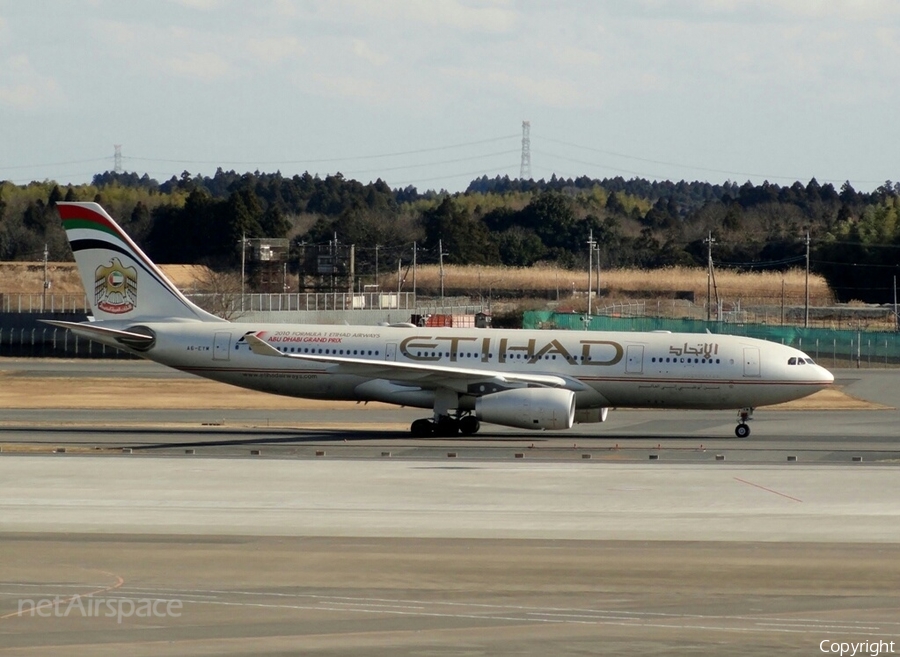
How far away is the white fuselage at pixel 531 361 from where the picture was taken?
119 feet

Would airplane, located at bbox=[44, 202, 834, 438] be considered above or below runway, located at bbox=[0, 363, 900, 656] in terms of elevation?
above

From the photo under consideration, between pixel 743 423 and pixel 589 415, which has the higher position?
pixel 589 415

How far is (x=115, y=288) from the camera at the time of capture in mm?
38438

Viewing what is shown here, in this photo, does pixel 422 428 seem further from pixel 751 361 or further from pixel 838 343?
pixel 838 343

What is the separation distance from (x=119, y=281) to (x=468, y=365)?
37.0 ft

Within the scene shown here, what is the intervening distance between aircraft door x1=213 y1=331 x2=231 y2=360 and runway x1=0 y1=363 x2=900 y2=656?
3039 millimetres

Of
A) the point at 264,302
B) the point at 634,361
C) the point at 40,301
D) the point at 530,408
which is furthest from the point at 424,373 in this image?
the point at 40,301

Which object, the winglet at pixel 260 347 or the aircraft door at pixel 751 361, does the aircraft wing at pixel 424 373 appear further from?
the aircraft door at pixel 751 361

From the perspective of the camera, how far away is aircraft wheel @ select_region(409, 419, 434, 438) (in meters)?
36.6

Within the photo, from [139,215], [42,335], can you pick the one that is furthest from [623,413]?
[139,215]

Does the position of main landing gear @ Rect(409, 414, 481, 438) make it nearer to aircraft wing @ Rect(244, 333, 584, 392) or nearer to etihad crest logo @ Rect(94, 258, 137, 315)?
aircraft wing @ Rect(244, 333, 584, 392)

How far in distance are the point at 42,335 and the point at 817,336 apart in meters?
46.0

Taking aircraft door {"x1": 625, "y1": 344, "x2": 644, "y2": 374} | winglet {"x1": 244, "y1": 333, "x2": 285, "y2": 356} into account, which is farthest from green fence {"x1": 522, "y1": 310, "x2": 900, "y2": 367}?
winglet {"x1": 244, "y1": 333, "x2": 285, "y2": 356}

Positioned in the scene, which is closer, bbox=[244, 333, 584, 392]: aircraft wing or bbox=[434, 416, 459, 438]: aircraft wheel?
bbox=[244, 333, 584, 392]: aircraft wing
